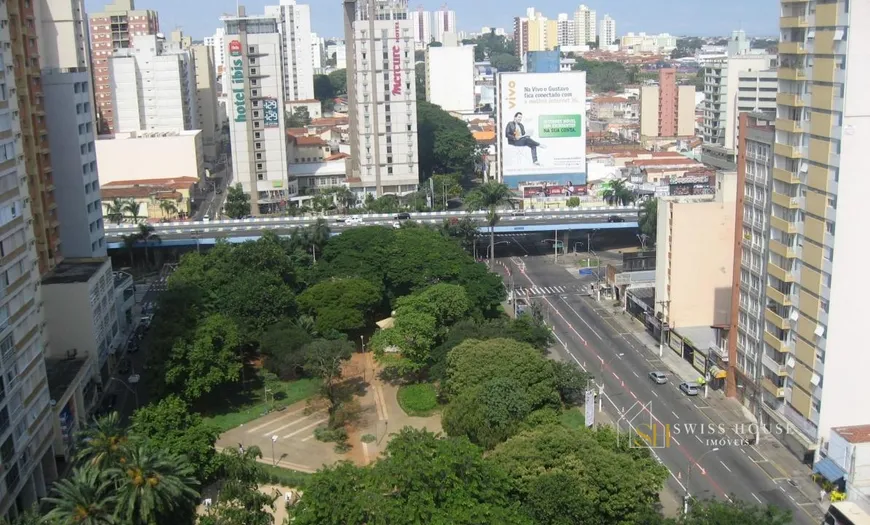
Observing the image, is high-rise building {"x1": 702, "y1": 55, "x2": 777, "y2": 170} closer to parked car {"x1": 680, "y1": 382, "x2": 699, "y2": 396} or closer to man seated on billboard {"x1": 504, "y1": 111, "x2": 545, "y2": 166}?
man seated on billboard {"x1": 504, "y1": 111, "x2": 545, "y2": 166}

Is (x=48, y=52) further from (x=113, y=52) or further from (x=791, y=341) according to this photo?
(x=113, y=52)

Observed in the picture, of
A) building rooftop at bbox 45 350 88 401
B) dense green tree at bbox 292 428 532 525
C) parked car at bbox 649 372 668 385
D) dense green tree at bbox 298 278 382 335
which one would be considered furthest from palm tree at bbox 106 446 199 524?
parked car at bbox 649 372 668 385

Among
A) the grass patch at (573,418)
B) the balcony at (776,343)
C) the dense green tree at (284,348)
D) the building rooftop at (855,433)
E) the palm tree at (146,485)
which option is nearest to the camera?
the palm tree at (146,485)

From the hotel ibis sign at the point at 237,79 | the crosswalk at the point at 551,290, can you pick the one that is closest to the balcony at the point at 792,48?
the crosswalk at the point at 551,290

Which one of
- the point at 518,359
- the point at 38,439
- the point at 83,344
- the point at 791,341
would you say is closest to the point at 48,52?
the point at 83,344

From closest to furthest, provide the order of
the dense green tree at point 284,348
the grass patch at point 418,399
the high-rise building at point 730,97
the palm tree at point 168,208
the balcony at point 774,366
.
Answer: the balcony at point 774,366
the grass patch at point 418,399
the dense green tree at point 284,348
the palm tree at point 168,208
the high-rise building at point 730,97

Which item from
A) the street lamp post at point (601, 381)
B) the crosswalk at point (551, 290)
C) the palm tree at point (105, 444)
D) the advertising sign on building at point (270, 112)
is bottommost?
the street lamp post at point (601, 381)

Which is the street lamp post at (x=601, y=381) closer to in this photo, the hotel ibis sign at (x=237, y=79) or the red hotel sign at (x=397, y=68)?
the red hotel sign at (x=397, y=68)
